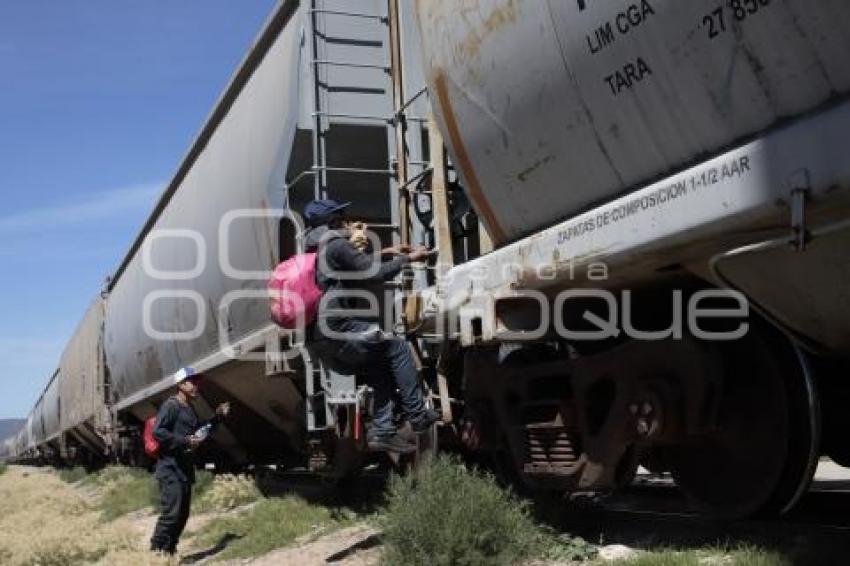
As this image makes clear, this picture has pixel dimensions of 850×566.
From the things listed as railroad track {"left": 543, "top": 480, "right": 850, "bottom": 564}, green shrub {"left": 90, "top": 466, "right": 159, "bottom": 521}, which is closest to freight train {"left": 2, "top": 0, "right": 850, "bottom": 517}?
railroad track {"left": 543, "top": 480, "right": 850, "bottom": 564}

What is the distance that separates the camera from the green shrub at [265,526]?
307 inches

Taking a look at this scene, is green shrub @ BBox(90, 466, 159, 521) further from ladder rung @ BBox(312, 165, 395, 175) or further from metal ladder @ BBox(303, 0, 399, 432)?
ladder rung @ BBox(312, 165, 395, 175)

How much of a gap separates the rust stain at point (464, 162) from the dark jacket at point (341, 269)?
0.63 metres

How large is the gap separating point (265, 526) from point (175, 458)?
101 centimetres

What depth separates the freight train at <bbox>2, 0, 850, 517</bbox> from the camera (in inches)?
129

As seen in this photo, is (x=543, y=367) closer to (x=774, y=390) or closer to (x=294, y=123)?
(x=774, y=390)

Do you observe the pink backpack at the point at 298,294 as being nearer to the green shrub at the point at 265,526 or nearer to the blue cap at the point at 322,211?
the blue cap at the point at 322,211

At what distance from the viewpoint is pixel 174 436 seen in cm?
805

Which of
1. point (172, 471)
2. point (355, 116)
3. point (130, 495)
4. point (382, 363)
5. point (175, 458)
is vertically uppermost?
point (355, 116)

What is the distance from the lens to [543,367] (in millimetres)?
5359

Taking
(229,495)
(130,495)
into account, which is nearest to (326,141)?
(229,495)

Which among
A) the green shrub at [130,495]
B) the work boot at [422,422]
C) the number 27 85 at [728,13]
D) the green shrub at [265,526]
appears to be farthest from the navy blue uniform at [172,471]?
the number 27 85 at [728,13]

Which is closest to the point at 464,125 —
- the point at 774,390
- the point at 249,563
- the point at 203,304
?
the point at 774,390

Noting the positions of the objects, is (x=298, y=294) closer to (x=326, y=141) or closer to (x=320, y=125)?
(x=320, y=125)
